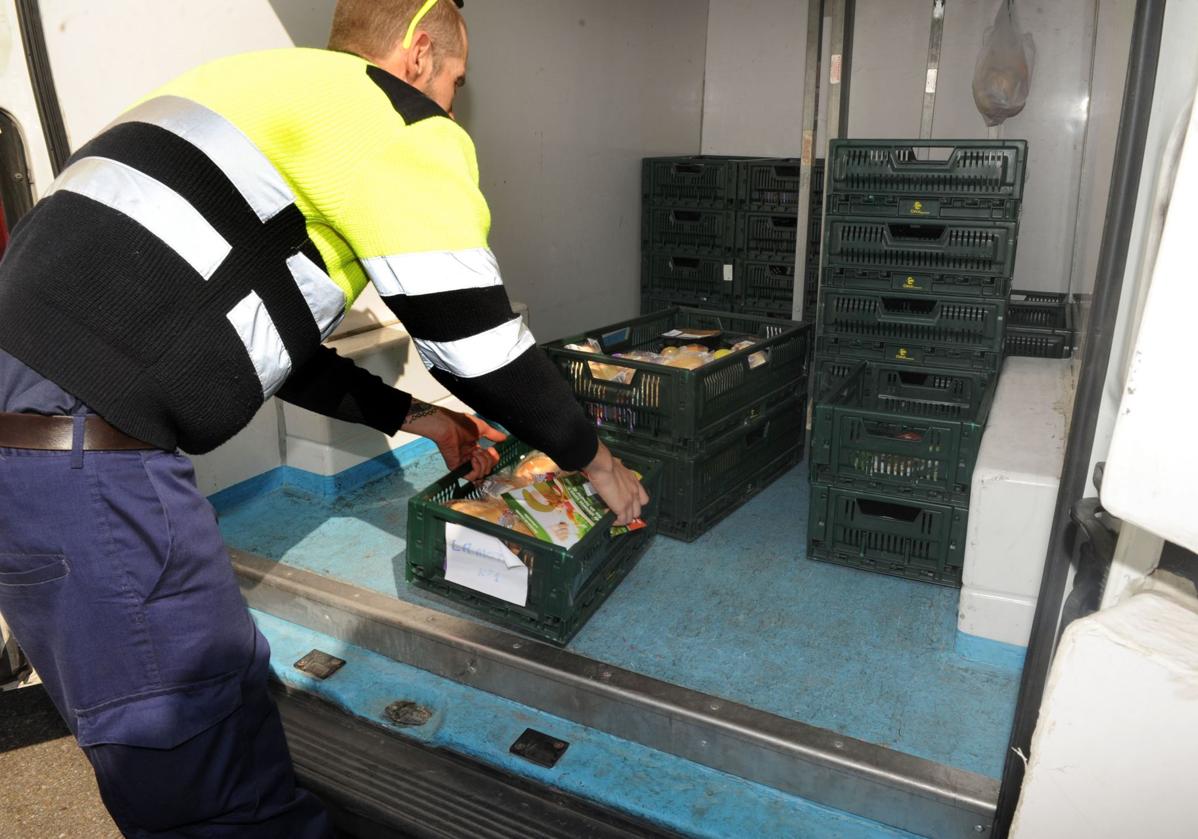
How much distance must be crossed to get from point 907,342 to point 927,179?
0.60 meters

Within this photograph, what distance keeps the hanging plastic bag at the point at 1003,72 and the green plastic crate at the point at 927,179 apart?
1587 mm

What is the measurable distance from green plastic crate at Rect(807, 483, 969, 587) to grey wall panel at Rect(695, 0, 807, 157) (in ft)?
12.0

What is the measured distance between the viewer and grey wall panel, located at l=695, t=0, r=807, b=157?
19.0 feet

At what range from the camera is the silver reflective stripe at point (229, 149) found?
4.63 ft

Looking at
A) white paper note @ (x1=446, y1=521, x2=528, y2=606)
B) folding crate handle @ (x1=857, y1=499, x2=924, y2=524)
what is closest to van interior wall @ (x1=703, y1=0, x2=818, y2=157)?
folding crate handle @ (x1=857, y1=499, x2=924, y2=524)

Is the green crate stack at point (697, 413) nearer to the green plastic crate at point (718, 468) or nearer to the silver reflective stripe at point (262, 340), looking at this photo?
the green plastic crate at point (718, 468)

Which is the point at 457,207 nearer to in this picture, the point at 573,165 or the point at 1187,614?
the point at 1187,614

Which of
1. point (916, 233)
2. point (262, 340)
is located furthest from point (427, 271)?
point (916, 233)

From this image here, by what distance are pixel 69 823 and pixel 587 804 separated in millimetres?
1313

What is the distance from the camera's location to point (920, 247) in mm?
3197

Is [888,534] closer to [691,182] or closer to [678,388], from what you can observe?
[678,388]

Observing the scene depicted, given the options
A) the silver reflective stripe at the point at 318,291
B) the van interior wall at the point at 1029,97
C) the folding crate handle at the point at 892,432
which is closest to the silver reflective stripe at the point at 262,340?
the silver reflective stripe at the point at 318,291

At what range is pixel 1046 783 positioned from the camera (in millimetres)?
970

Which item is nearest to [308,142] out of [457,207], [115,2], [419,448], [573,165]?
[457,207]
